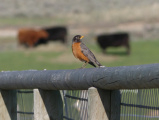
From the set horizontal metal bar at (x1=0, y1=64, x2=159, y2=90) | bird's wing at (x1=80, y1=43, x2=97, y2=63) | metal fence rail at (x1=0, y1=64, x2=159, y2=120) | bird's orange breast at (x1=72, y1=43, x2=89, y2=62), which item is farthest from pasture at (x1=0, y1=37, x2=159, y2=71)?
metal fence rail at (x1=0, y1=64, x2=159, y2=120)

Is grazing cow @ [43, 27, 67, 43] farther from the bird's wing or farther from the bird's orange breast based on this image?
the bird's wing

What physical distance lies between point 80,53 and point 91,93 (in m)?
2.98

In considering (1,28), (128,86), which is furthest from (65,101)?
(1,28)

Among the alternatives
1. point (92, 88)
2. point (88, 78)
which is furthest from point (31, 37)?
point (92, 88)

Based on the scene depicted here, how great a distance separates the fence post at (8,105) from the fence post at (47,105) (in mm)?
886

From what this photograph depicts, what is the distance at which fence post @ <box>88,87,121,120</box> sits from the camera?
4.70 metres

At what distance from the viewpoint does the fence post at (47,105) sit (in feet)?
19.1

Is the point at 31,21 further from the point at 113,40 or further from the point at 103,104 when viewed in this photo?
the point at 103,104

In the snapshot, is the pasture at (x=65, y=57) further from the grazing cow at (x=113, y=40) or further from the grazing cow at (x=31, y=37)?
the grazing cow at (x=31, y=37)

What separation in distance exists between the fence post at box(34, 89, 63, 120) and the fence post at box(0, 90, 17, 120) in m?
0.89

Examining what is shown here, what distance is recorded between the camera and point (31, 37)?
5634 centimetres

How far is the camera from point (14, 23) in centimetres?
7594

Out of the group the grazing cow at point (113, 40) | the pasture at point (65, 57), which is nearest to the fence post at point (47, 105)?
the pasture at point (65, 57)

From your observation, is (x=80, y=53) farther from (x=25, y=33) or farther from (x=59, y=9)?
(x=59, y=9)
